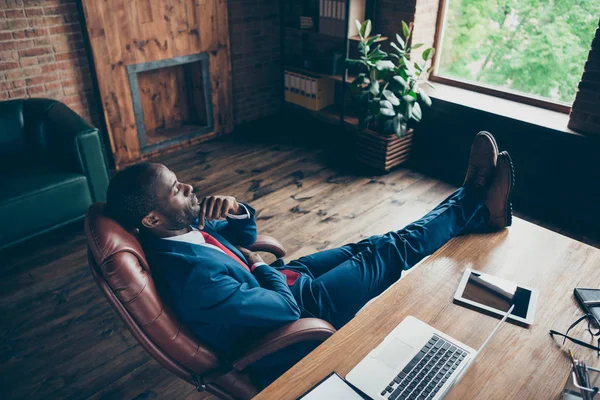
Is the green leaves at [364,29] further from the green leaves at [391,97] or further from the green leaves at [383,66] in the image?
the green leaves at [391,97]

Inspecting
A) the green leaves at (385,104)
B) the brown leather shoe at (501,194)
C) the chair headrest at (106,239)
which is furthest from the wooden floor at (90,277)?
the brown leather shoe at (501,194)

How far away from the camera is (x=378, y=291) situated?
1979 millimetres

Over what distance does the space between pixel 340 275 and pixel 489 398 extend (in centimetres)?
76

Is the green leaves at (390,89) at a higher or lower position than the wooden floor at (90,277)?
higher

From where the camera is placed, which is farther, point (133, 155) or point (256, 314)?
point (133, 155)

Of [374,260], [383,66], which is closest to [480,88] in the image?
[383,66]

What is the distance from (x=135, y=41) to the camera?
390 centimetres

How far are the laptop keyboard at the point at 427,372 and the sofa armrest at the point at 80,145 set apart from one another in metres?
2.53

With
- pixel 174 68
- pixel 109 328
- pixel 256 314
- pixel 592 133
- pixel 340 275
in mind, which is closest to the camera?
pixel 256 314

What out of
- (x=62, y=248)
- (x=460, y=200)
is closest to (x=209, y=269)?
(x=460, y=200)

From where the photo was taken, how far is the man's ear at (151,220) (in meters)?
1.59

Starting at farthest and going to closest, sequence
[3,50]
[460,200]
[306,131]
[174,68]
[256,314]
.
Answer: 1. [306,131]
2. [174,68]
3. [3,50]
4. [460,200]
5. [256,314]

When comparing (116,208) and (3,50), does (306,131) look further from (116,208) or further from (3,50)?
(116,208)

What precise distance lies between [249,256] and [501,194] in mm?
1111
